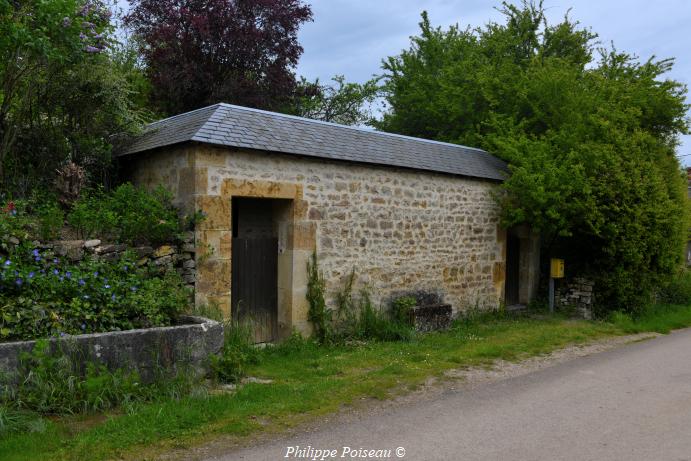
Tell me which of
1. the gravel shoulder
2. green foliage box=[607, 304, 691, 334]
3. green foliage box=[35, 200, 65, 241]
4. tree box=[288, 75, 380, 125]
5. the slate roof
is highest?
tree box=[288, 75, 380, 125]

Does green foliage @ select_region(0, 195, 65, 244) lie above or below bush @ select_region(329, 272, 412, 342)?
above

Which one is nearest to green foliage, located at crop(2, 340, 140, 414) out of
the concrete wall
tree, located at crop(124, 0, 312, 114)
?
the concrete wall

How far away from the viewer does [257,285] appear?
25.6 feet

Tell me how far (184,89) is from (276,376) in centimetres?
989

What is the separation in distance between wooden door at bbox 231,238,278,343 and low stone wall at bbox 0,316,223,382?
1.90 metres

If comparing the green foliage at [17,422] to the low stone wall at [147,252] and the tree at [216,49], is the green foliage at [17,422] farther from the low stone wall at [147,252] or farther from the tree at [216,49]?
the tree at [216,49]

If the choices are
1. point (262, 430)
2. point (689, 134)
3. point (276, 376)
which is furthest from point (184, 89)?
point (689, 134)

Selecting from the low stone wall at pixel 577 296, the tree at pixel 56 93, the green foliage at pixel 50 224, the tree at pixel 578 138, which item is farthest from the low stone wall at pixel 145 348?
the low stone wall at pixel 577 296

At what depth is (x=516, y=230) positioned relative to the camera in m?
11.7

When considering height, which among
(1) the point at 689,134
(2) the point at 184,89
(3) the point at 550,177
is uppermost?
(2) the point at 184,89

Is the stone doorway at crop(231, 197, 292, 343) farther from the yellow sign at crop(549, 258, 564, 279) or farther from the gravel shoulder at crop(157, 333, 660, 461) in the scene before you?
the yellow sign at crop(549, 258, 564, 279)

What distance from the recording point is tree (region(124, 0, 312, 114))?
13.6 metres

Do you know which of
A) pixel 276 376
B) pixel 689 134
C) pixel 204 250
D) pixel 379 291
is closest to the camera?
pixel 276 376

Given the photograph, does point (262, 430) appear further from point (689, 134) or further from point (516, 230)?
point (689, 134)
